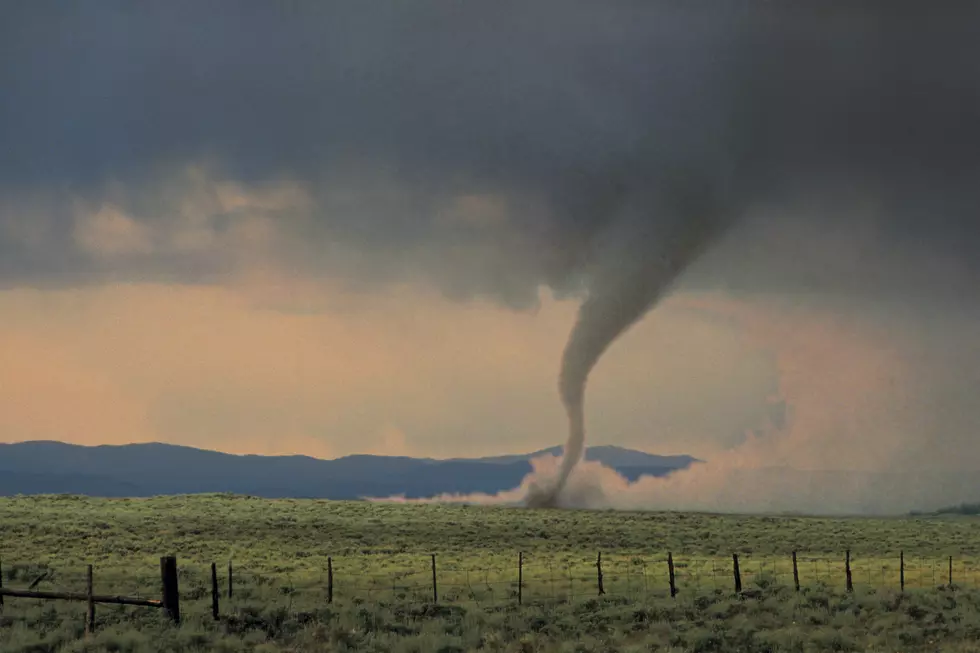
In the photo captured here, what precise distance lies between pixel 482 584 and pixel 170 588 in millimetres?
16813

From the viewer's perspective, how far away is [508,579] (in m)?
45.4

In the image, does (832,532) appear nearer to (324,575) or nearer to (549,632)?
(324,575)

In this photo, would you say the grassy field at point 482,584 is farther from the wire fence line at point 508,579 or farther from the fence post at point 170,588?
the fence post at point 170,588

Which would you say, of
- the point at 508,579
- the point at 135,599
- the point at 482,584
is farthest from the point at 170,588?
the point at 508,579

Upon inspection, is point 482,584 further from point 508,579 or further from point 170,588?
point 170,588

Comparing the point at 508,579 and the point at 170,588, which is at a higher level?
the point at 170,588

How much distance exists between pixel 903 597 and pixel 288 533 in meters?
46.6

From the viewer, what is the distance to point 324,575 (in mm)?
46844

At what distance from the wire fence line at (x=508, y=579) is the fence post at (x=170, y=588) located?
148 cm

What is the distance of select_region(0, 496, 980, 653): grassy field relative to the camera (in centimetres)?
2856

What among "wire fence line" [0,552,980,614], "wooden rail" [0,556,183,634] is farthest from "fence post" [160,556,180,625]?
"wire fence line" [0,552,980,614]

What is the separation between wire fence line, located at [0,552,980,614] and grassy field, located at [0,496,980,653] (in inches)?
6.4

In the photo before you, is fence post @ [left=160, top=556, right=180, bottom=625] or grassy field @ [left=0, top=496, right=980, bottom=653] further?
grassy field @ [left=0, top=496, right=980, bottom=653]

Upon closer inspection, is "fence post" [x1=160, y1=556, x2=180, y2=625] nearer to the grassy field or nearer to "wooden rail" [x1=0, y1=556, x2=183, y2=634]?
"wooden rail" [x1=0, y1=556, x2=183, y2=634]
